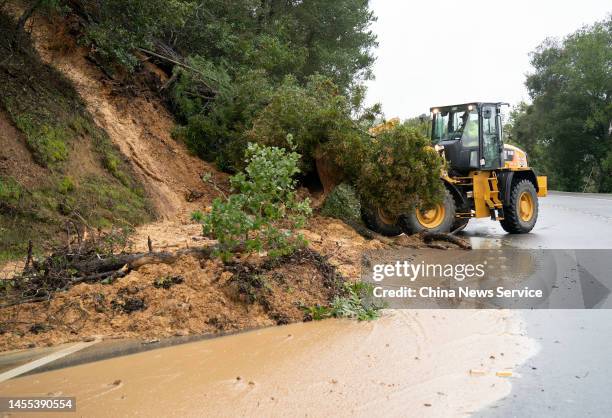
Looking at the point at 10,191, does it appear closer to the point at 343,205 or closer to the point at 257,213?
the point at 257,213

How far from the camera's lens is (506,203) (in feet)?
49.1

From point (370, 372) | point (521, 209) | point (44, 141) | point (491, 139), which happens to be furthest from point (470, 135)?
point (370, 372)

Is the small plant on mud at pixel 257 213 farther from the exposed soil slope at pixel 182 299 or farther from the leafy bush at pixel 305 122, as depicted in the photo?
the leafy bush at pixel 305 122

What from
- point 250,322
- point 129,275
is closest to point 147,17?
point 129,275

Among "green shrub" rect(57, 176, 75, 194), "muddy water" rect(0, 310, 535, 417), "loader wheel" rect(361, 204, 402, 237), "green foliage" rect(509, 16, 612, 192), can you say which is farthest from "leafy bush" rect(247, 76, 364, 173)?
"green foliage" rect(509, 16, 612, 192)

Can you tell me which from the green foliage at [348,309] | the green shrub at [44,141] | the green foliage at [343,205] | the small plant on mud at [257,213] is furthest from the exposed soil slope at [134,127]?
the green foliage at [348,309]

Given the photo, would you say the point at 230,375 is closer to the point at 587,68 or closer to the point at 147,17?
the point at 147,17

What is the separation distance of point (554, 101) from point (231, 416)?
52400mm

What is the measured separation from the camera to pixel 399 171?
1227cm

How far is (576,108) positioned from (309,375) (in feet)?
161

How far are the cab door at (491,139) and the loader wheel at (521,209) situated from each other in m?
0.93

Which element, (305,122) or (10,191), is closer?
(10,191)

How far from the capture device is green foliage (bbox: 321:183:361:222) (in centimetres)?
1328

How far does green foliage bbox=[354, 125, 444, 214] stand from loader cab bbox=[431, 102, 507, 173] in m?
1.89
